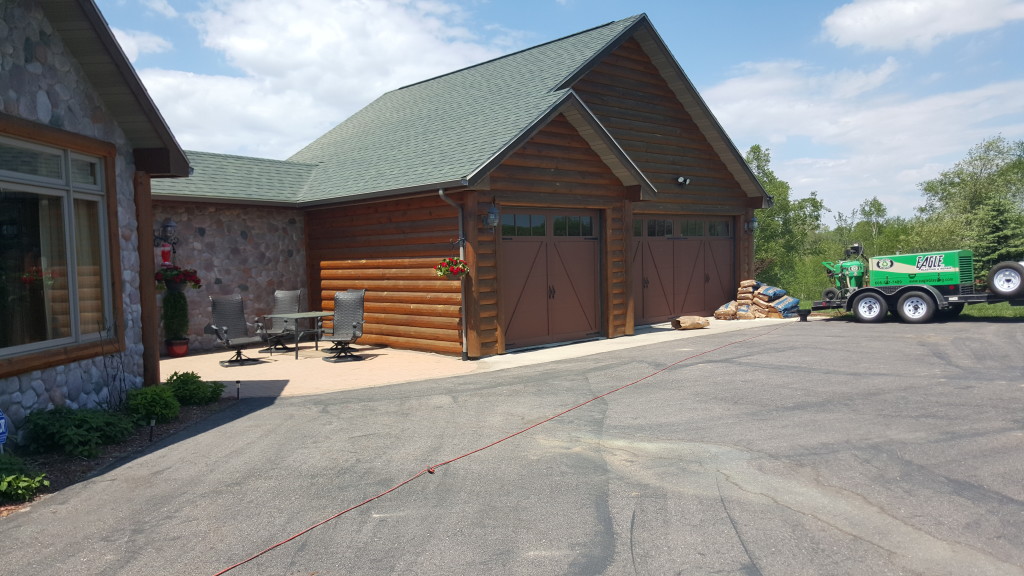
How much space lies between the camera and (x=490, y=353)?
12.1 m

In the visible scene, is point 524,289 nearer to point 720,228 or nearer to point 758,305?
point 758,305

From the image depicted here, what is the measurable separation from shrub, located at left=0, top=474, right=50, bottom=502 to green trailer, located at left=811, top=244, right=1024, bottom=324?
14.7 meters

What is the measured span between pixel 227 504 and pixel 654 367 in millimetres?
6760

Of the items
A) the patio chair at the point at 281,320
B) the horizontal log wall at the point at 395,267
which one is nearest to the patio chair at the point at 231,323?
the patio chair at the point at 281,320

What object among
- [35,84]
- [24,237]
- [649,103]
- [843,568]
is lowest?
[843,568]

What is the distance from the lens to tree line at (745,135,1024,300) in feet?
58.3

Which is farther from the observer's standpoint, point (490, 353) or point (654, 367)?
point (490, 353)

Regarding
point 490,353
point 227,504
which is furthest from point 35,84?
point 490,353

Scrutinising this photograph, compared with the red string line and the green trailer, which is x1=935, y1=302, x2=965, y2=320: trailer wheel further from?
the red string line

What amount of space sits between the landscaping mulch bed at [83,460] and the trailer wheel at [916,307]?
13296 millimetres

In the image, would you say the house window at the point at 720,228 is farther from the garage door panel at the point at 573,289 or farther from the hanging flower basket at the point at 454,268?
the hanging flower basket at the point at 454,268

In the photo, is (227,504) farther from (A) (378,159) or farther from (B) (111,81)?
(A) (378,159)

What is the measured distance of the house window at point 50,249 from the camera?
6.52 metres

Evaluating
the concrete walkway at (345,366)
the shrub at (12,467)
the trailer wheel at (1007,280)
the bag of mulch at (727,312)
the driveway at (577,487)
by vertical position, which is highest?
the trailer wheel at (1007,280)
